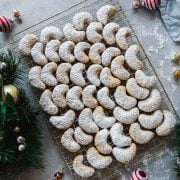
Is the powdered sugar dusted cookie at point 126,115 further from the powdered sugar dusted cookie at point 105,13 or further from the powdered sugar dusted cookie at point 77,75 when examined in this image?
the powdered sugar dusted cookie at point 105,13

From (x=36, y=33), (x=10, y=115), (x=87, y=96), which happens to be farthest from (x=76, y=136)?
(x=36, y=33)

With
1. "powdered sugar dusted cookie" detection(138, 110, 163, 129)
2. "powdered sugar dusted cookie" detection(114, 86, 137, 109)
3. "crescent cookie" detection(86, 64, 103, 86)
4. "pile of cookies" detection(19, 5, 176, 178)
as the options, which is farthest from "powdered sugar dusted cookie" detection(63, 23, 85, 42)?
"powdered sugar dusted cookie" detection(138, 110, 163, 129)

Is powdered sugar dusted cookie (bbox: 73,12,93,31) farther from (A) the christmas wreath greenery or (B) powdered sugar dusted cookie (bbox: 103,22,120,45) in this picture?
(A) the christmas wreath greenery

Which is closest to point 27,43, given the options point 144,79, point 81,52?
point 81,52

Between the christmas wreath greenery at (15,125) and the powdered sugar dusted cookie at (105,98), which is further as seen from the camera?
the powdered sugar dusted cookie at (105,98)

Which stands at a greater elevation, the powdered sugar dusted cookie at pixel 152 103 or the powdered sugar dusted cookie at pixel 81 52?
the powdered sugar dusted cookie at pixel 81 52

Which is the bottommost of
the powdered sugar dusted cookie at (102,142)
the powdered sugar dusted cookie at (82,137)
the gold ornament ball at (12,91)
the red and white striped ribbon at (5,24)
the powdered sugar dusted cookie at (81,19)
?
the powdered sugar dusted cookie at (102,142)

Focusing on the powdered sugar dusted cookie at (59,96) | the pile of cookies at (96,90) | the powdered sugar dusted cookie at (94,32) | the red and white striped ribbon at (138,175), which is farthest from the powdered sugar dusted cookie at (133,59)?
the red and white striped ribbon at (138,175)

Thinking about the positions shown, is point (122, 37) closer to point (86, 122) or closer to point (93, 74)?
point (93, 74)
